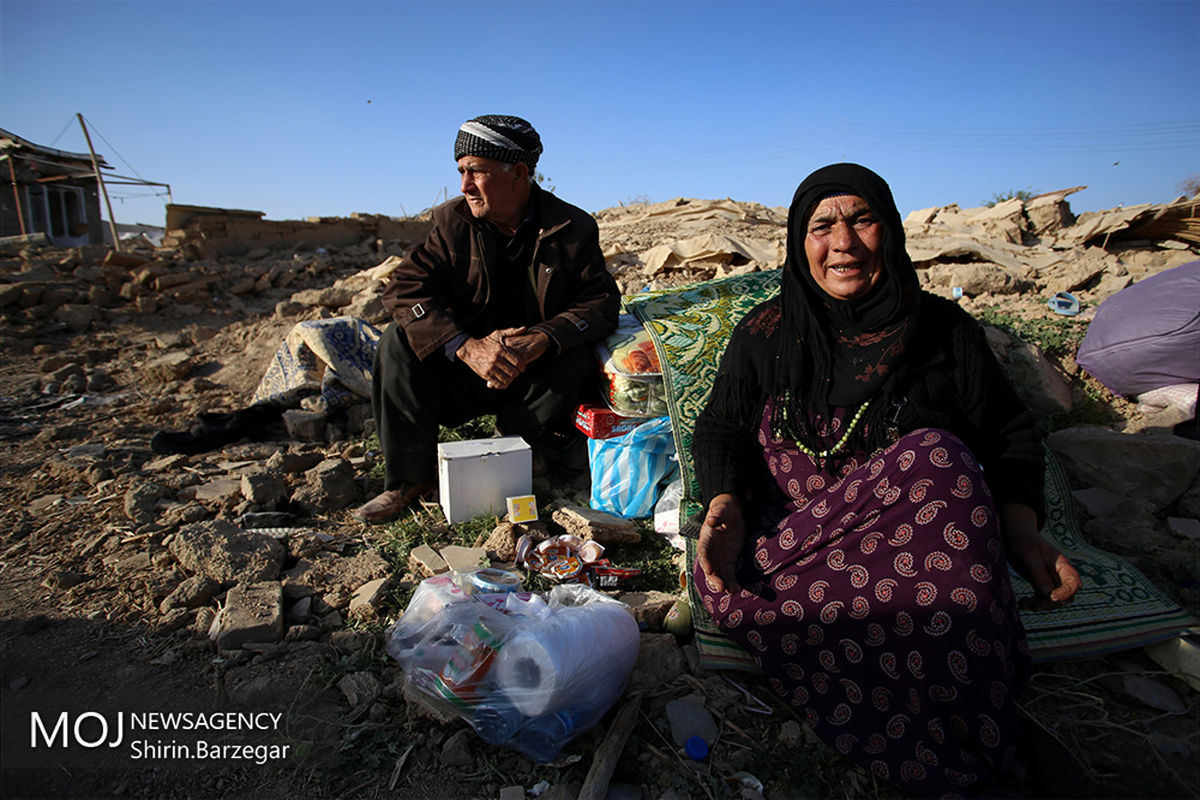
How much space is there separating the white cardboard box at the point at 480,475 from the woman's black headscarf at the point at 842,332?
1.23 meters

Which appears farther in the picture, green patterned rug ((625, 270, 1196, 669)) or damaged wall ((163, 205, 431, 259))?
damaged wall ((163, 205, 431, 259))

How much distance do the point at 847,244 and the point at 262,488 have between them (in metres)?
2.55

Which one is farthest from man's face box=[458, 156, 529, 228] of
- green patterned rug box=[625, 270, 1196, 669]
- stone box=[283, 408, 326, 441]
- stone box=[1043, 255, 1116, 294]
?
stone box=[1043, 255, 1116, 294]

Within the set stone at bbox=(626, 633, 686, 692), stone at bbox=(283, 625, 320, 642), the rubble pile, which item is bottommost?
stone at bbox=(626, 633, 686, 692)

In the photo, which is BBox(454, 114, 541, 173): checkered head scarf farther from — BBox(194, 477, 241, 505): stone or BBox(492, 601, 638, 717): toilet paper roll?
BBox(492, 601, 638, 717): toilet paper roll

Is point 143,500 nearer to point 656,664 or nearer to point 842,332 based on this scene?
point 656,664

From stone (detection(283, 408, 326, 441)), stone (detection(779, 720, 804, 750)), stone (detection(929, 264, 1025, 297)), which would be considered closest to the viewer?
stone (detection(779, 720, 804, 750))

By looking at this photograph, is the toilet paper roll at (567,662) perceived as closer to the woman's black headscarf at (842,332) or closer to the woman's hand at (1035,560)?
the woman's black headscarf at (842,332)

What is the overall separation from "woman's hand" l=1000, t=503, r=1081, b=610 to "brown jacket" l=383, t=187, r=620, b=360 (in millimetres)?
1765

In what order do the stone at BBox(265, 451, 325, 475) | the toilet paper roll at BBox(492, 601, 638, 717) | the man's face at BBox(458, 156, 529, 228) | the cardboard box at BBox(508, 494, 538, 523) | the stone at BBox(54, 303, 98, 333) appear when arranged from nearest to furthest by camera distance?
the toilet paper roll at BBox(492, 601, 638, 717)
the cardboard box at BBox(508, 494, 538, 523)
the man's face at BBox(458, 156, 529, 228)
the stone at BBox(265, 451, 325, 475)
the stone at BBox(54, 303, 98, 333)

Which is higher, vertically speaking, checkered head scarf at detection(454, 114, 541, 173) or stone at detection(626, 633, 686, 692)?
checkered head scarf at detection(454, 114, 541, 173)

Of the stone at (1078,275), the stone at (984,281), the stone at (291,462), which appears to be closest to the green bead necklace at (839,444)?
the stone at (291,462)

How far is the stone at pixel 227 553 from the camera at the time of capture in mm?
2275

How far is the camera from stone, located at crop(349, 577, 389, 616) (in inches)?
84.7
